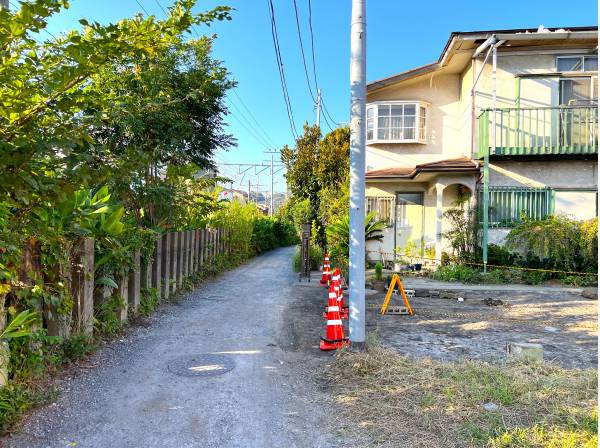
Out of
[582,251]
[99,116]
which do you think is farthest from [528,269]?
[99,116]

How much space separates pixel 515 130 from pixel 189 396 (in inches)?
476

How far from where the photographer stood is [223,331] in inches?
244

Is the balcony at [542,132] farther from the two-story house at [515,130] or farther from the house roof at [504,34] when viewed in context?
the house roof at [504,34]

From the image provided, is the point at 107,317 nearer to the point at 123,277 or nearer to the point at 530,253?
the point at 123,277

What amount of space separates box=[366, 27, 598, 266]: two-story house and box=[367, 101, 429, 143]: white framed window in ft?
0.25

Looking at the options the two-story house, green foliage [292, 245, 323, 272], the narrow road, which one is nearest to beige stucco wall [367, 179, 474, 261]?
the two-story house

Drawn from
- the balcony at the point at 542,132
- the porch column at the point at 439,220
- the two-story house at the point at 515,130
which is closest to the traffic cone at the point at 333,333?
the two-story house at the point at 515,130

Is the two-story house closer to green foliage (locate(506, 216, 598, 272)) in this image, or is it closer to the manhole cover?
green foliage (locate(506, 216, 598, 272))

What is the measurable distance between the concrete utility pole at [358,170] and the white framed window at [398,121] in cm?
958

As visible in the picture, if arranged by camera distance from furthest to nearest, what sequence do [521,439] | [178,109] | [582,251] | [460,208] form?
[460,208]
[582,251]
[178,109]
[521,439]

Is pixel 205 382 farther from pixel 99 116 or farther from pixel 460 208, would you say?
pixel 460 208

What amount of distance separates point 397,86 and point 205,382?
1291cm

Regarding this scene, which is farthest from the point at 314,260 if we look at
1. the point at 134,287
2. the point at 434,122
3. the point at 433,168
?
the point at 134,287

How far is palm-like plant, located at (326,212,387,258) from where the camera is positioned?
520 inches
